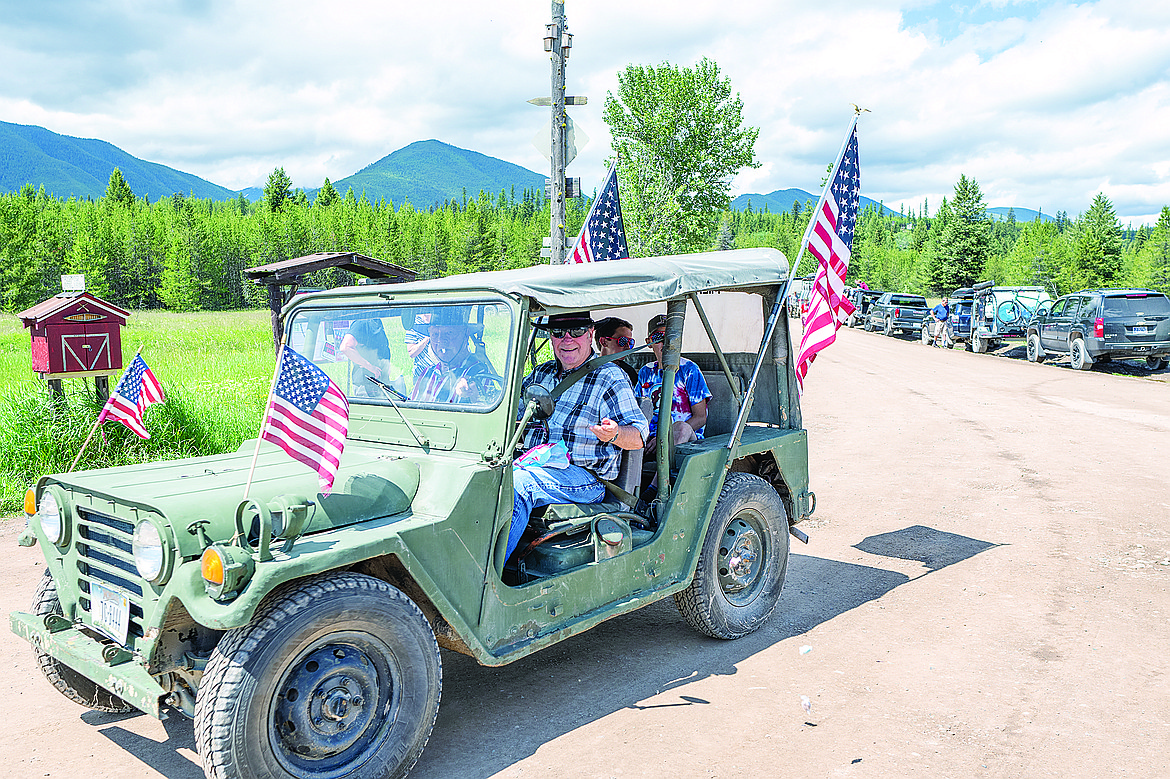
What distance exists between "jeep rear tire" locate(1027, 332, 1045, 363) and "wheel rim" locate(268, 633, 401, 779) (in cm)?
2327

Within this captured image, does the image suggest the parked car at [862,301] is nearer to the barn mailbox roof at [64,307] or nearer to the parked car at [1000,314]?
the parked car at [1000,314]

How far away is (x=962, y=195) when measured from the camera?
51.8m

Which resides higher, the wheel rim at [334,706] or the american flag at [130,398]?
the american flag at [130,398]

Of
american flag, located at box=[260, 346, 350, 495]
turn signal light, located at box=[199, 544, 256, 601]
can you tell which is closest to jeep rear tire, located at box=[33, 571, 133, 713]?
turn signal light, located at box=[199, 544, 256, 601]

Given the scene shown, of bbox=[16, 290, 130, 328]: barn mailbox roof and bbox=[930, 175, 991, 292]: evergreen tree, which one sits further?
bbox=[930, 175, 991, 292]: evergreen tree

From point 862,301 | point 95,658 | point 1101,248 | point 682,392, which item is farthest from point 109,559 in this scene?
point 1101,248

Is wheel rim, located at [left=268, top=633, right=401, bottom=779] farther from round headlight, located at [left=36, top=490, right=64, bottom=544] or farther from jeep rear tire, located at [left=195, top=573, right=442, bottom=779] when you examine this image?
round headlight, located at [left=36, top=490, right=64, bottom=544]

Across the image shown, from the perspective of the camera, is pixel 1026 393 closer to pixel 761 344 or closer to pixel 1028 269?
pixel 761 344

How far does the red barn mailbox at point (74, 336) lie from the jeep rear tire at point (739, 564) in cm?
681

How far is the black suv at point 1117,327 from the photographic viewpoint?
1931cm

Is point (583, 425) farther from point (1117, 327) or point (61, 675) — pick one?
point (1117, 327)

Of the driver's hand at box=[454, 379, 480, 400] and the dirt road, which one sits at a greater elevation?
the driver's hand at box=[454, 379, 480, 400]

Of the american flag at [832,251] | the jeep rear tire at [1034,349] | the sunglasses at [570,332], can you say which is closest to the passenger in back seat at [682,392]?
the sunglasses at [570,332]

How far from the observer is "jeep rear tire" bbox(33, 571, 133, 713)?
3.91m
